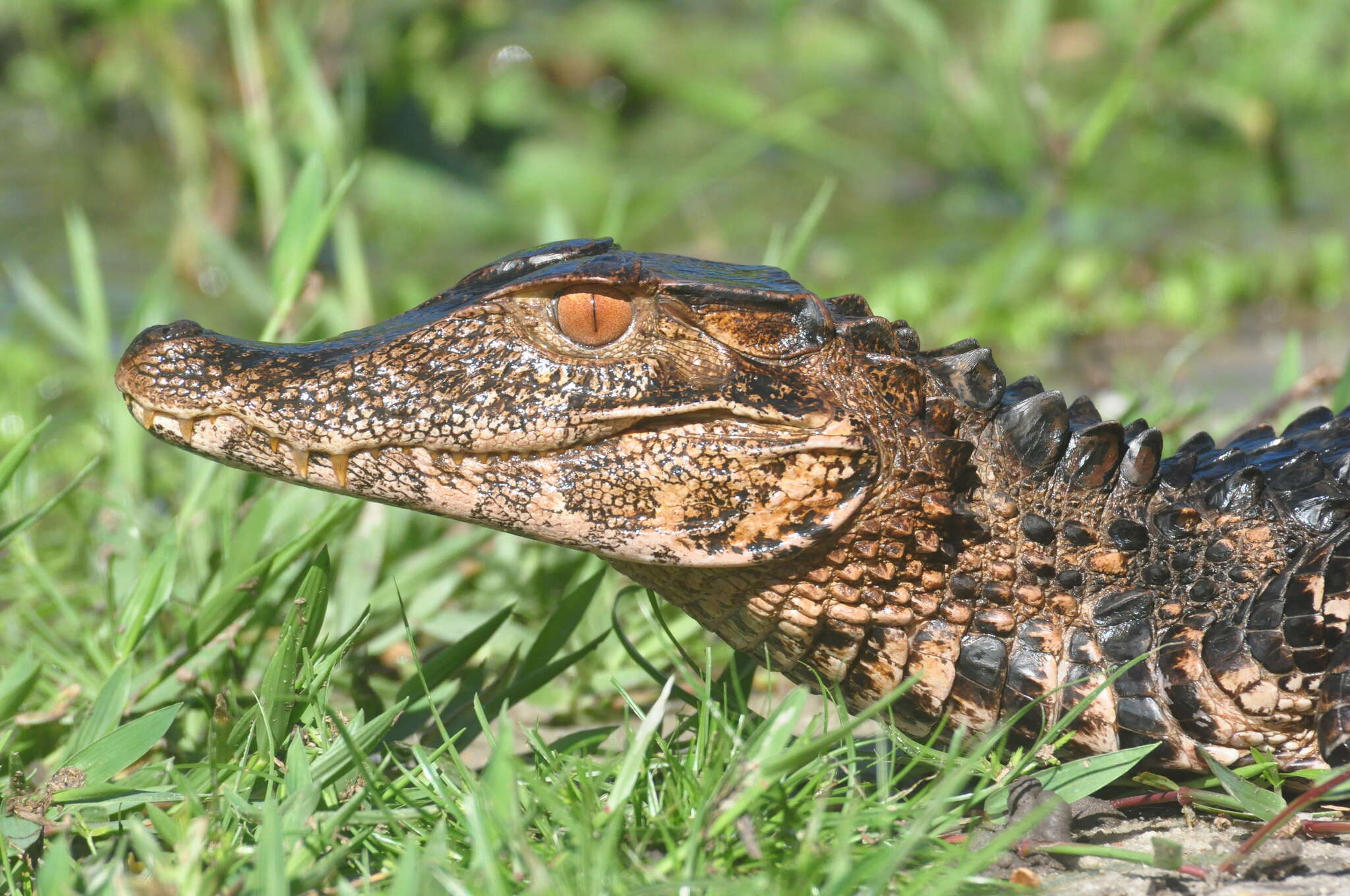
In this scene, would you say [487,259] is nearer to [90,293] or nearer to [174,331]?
[90,293]

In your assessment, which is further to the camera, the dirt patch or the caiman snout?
the caiman snout

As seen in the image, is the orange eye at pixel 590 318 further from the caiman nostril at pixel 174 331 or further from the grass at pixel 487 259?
the caiman nostril at pixel 174 331

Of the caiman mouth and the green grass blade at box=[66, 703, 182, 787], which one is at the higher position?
the caiman mouth

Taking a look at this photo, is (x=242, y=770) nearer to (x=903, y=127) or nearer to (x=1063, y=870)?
(x=1063, y=870)

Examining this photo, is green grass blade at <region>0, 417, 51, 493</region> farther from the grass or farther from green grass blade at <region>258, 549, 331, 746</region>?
green grass blade at <region>258, 549, 331, 746</region>

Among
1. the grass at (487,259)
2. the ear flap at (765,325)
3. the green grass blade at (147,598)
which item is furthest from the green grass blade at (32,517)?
the ear flap at (765,325)

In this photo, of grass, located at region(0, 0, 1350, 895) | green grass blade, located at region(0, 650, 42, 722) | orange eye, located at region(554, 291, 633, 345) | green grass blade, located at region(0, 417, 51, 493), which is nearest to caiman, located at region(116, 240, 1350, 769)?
orange eye, located at region(554, 291, 633, 345)

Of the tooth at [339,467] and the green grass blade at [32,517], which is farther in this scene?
the green grass blade at [32,517]

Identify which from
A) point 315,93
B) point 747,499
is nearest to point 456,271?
point 315,93
